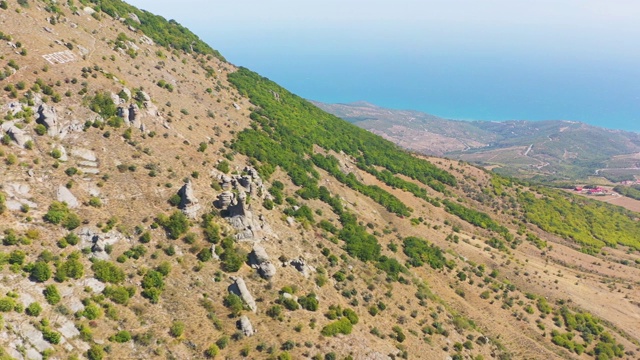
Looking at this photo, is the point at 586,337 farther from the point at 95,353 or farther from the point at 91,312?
the point at 91,312

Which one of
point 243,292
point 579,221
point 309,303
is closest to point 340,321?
point 309,303

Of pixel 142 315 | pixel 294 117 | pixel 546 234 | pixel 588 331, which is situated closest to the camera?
pixel 142 315

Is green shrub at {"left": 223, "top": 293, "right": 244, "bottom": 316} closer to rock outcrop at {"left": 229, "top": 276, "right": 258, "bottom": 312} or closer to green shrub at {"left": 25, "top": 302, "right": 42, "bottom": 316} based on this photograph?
rock outcrop at {"left": 229, "top": 276, "right": 258, "bottom": 312}

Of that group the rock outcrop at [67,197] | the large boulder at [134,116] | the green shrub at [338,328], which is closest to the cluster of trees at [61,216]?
the rock outcrop at [67,197]

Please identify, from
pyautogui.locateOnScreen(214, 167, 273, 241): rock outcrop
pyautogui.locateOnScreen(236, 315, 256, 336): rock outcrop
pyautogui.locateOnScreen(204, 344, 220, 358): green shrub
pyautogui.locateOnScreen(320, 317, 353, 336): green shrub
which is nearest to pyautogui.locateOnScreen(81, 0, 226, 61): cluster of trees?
pyautogui.locateOnScreen(214, 167, 273, 241): rock outcrop

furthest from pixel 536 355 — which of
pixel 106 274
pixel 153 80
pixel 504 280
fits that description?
pixel 153 80

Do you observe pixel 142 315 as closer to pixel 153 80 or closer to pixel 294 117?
pixel 153 80

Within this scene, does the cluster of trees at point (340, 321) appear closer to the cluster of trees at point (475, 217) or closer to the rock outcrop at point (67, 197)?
the rock outcrop at point (67, 197)
